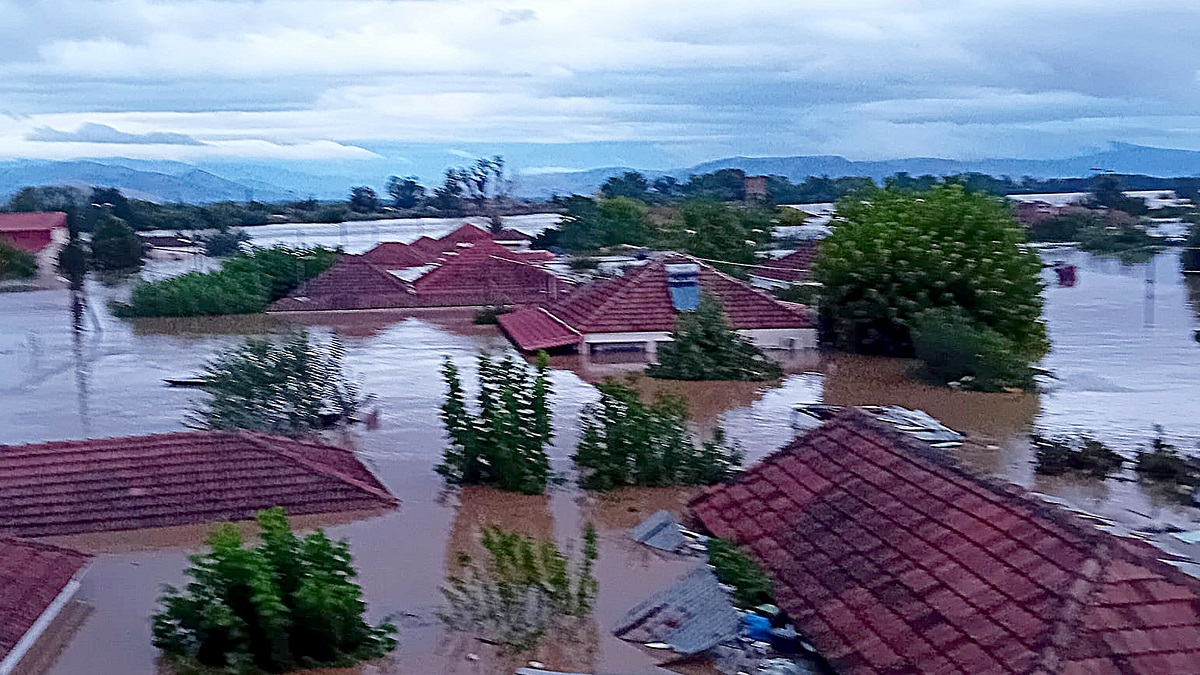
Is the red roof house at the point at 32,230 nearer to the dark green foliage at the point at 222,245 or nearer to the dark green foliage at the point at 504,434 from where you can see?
the dark green foliage at the point at 222,245

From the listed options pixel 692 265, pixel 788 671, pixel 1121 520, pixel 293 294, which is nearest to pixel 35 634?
pixel 788 671

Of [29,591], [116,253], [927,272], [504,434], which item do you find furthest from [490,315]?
[29,591]

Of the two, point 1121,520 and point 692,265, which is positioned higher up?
point 692,265

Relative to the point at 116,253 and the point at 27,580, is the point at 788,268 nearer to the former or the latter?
the point at 116,253

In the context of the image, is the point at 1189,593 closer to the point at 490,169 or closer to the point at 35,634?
the point at 35,634

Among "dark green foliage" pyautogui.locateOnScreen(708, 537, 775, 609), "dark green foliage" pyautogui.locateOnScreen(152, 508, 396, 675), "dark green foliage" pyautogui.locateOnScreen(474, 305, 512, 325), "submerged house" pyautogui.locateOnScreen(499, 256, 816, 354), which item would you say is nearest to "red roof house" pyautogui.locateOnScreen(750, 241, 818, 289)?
"dark green foliage" pyautogui.locateOnScreen(474, 305, 512, 325)

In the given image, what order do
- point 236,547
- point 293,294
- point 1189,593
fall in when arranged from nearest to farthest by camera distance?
point 1189,593 → point 236,547 → point 293,294

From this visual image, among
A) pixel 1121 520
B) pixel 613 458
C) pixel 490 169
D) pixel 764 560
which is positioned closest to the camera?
pixel 764 560

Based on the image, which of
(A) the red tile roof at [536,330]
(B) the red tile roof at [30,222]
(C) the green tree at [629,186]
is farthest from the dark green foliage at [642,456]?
(C) the green tree at [629,186]
